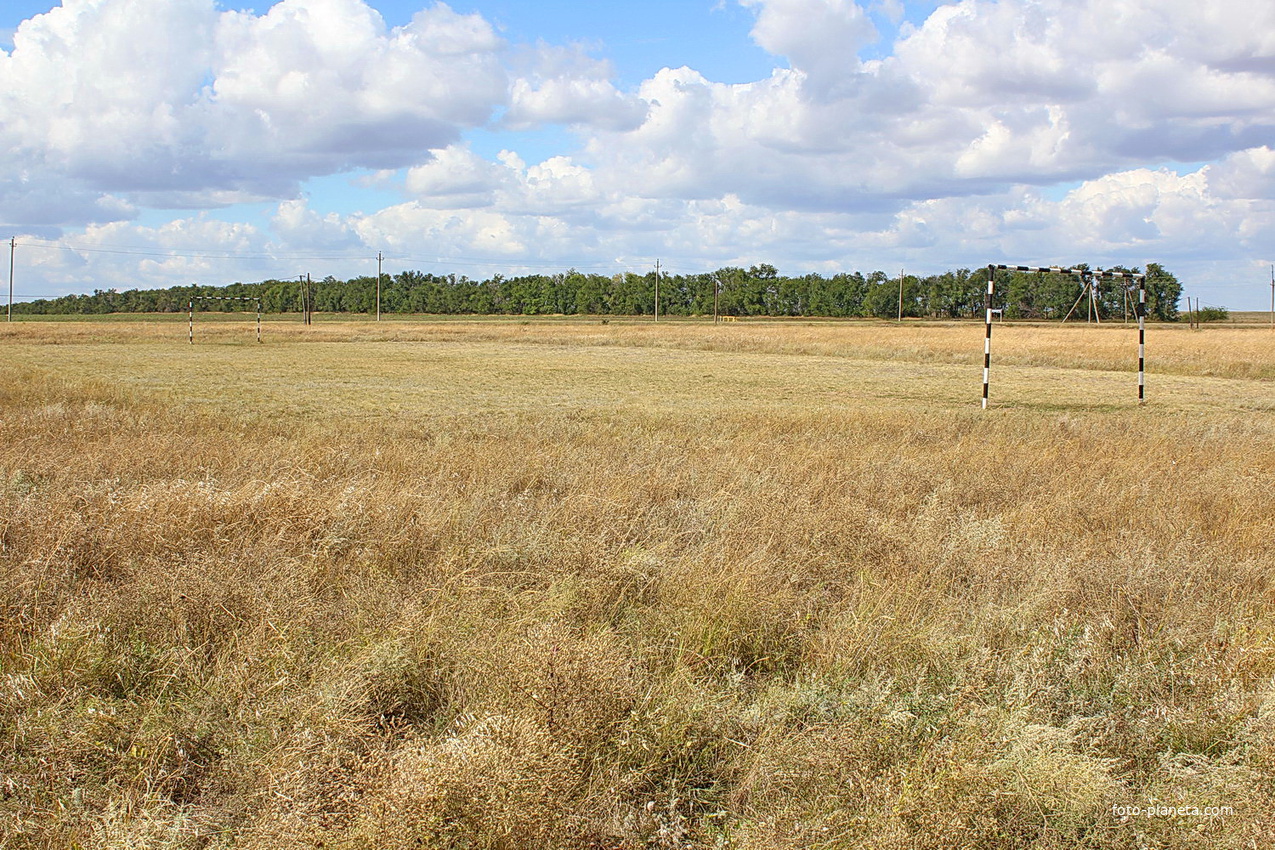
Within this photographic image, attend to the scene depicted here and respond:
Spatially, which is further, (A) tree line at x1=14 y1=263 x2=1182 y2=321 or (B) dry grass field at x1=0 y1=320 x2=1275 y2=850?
(A) tree line at x1=14 y1=263 x2=1182 y2=321

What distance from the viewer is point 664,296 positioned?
16112cm

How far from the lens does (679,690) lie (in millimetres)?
3910

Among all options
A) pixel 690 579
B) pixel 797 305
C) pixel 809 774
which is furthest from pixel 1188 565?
pixel 797 305

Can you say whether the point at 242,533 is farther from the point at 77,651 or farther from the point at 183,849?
the point at 183,849

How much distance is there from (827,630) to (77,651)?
361 cm

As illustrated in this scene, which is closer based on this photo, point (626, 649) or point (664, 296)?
point (626, 649)

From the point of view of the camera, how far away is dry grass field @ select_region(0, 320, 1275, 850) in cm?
306

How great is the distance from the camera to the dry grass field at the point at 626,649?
121 inches

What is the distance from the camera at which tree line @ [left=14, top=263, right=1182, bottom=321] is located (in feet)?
445

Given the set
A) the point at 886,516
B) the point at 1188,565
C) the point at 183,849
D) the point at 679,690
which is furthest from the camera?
the point at 886,516

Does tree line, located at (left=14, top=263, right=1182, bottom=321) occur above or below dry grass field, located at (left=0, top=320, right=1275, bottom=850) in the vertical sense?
above

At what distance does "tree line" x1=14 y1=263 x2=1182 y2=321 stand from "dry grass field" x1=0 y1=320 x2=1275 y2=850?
12349 centimetres

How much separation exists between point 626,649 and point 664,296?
15890 centimetres

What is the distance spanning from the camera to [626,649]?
4.27 metres
